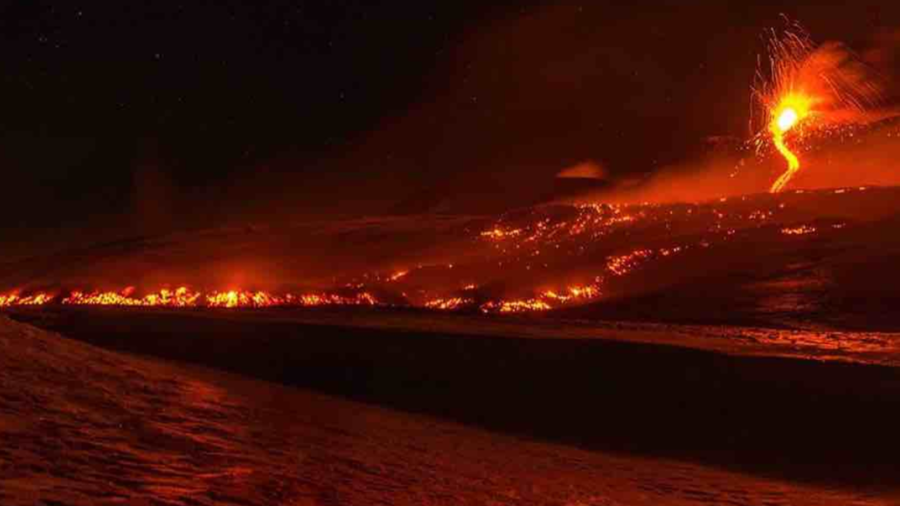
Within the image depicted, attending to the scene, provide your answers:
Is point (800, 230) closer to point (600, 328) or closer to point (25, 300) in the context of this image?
point (600, 328)

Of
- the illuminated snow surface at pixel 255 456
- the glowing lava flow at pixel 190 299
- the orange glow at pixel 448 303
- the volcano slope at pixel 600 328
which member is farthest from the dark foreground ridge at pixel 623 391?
the glowing lava flow at pixel 190 299

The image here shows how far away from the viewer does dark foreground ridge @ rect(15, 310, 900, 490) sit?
302 inches

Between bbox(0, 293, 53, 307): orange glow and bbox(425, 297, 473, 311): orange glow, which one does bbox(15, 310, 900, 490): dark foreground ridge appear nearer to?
bbox(425, 297, 473, 311): orange glow

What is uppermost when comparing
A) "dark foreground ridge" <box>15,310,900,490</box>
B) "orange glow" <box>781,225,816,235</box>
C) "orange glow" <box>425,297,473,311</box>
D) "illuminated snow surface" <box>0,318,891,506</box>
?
"orange glow" <box>781,225,816,235</box>

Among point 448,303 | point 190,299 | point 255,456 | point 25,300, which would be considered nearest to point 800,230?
point 448,303

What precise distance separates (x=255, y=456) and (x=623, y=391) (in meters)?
4.54

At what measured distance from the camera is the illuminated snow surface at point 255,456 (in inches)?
182

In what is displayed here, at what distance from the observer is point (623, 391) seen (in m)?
9.40

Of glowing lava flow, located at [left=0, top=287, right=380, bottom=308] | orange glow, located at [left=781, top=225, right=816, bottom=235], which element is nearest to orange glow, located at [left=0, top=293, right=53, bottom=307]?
glowing lava flow, located at [left=0, top=287, right=380, bottom=308]

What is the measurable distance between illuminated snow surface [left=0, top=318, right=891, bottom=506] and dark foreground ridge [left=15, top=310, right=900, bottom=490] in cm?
59

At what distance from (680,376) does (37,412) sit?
5.79 metres

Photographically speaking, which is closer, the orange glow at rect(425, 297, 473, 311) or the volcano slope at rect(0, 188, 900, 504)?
the volcano slope at rect(0, 188, 900, 504)

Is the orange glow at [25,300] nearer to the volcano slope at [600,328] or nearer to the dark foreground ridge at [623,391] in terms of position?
the volcano slope at [600,328]

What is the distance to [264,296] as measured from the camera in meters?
19.5
